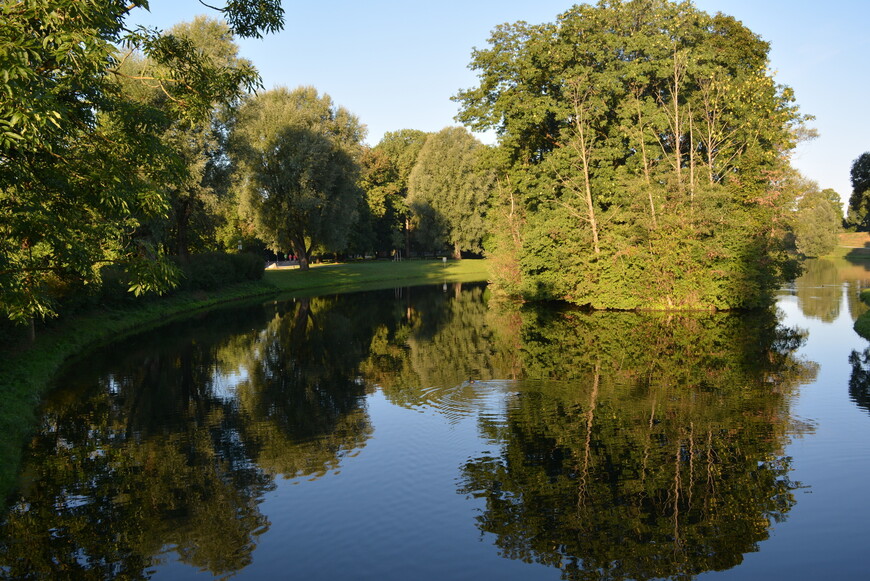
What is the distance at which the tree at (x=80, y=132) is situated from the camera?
938 cm

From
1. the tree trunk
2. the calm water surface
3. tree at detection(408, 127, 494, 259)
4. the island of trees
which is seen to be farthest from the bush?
tree at detection(408, 127, 494, 259)

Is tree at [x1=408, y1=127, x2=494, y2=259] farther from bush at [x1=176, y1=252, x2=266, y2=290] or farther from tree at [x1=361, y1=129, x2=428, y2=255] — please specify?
bush at [x1=176, y1=252, x2=266, y2=290]

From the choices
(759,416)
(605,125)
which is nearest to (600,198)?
(605,125)

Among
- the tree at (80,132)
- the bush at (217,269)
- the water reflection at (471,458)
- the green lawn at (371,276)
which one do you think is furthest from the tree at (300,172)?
the tree at (80,132)

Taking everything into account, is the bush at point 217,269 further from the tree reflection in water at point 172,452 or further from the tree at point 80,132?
the tree at point 80,132

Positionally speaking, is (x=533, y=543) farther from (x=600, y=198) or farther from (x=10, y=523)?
(x=600, y=198)

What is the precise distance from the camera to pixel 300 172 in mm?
56312

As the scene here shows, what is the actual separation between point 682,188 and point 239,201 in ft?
128

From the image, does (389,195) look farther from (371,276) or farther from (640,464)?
(640,464)

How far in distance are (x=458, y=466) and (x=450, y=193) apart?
7533 centimetres

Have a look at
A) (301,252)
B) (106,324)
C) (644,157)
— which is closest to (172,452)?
(106,324)

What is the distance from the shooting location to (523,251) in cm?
4191

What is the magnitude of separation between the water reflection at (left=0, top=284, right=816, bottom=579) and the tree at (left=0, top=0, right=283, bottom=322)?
3702mm

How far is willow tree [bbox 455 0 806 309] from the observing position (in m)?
34.3
